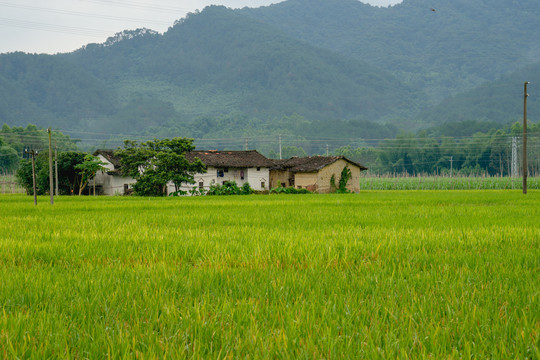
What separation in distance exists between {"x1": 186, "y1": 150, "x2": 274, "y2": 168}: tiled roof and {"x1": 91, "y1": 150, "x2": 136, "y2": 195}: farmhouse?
26.4 feet

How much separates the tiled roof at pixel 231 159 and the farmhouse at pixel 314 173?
86.4 inches

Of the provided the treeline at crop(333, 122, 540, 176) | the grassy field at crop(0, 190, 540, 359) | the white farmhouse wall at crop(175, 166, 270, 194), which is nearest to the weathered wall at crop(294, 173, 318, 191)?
the white farmhouse wall at crop(175, 166, 270, 194)

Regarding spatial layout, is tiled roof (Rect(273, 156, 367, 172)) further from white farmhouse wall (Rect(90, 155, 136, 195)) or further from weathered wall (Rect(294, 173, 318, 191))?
white farmhouse wall (Rect(90, 155, 136, 195))

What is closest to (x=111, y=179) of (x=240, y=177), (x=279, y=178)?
(x=240, y=177)

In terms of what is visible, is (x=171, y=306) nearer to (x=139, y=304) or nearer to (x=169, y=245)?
(x=139, y=304)

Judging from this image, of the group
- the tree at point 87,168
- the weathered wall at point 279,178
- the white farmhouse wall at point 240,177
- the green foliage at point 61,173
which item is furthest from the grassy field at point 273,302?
the weathered wall at point 279,178

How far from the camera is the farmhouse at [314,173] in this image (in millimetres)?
53812

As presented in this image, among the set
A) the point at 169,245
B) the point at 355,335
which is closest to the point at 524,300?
the point at 355,335

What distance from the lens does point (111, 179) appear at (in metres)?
55.7

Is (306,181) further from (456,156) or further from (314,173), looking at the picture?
(456,156)

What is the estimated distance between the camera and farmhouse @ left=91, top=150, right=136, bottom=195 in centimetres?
5509

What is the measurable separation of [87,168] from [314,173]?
987 inches

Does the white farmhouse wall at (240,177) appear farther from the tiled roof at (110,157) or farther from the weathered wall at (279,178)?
the tiled roof at (110,157)

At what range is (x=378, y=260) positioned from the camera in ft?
19.0
